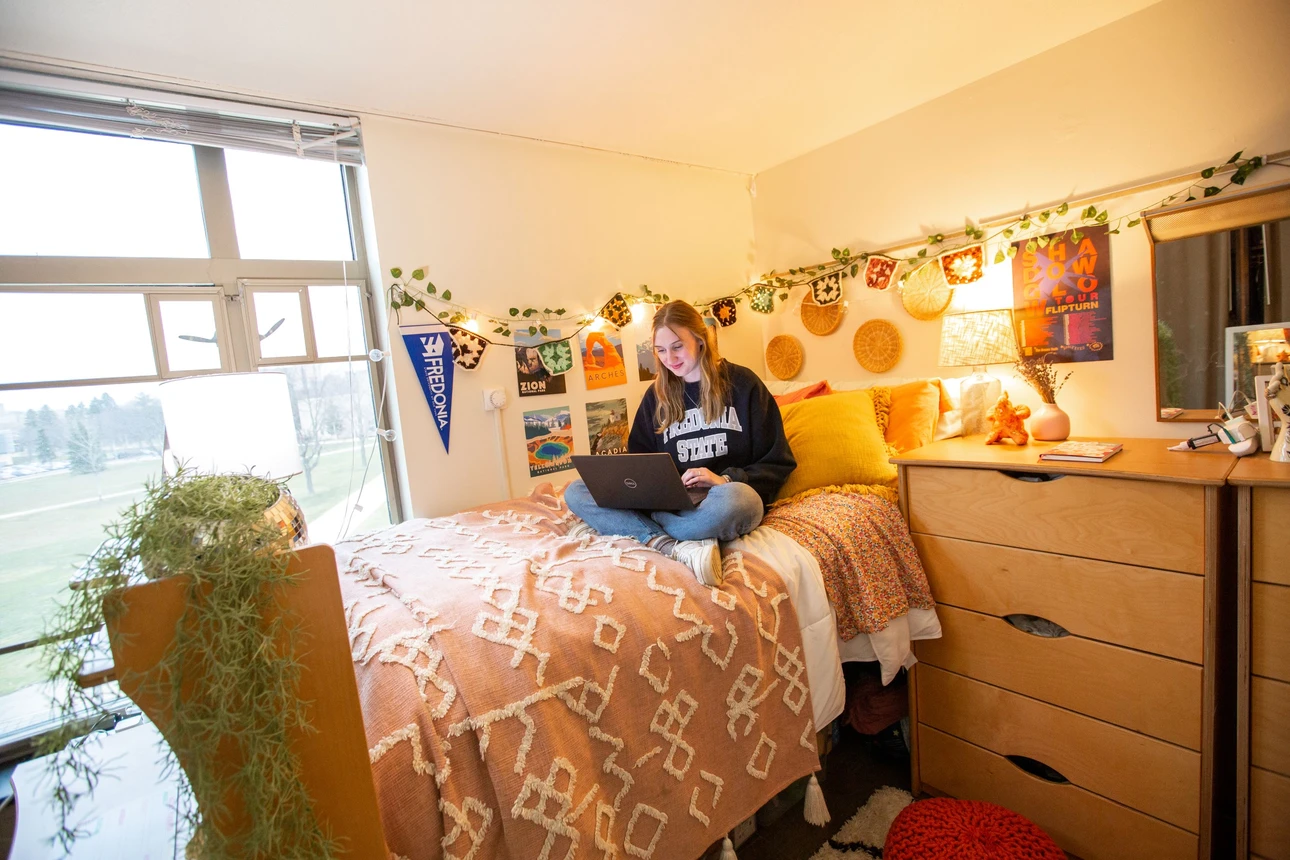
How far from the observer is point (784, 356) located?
10.1 ft

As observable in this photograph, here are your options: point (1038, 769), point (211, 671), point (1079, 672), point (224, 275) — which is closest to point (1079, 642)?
point (1079, 672)

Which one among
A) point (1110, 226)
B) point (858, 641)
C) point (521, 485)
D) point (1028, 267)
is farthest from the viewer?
point (521, 485)

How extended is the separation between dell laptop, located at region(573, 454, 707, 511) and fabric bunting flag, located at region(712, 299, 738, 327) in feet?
5.32

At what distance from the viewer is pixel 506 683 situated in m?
1.04

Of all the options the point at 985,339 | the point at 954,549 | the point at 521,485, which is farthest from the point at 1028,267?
the point at 521,485

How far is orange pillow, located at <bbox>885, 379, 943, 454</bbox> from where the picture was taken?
210 cm

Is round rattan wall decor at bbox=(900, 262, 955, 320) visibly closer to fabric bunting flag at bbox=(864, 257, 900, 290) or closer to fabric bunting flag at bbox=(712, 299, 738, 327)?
fabric bunting flag at bbox=(864, 257, 900, 290)

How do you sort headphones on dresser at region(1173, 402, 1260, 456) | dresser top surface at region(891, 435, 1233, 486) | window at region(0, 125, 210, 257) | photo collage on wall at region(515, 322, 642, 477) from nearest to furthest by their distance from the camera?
dresser top surface at region(891, 435, 1233, 486)
headphones on dresser at region(1173, 402, 1260, 456)
window at region(0, 125, 210, 257)
photo collage on wall at region(515, 322, 642, 477)

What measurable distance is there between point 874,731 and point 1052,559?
77 cm

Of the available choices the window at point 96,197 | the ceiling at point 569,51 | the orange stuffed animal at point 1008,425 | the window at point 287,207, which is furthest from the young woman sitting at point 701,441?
the window at point 96,197

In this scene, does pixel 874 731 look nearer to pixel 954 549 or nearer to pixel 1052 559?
pixel 954 549

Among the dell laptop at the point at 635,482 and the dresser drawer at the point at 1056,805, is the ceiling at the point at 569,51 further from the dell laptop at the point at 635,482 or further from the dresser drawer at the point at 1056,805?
the dresser drawer at the point at 1056,805

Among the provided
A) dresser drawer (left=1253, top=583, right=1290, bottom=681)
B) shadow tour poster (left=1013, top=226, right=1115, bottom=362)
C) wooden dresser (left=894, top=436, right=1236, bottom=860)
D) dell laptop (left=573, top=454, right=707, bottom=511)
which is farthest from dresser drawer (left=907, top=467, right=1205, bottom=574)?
shadow tour poster (left=1013, top=226, right=1115, bottom=362)

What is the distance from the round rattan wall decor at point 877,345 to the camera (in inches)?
102
